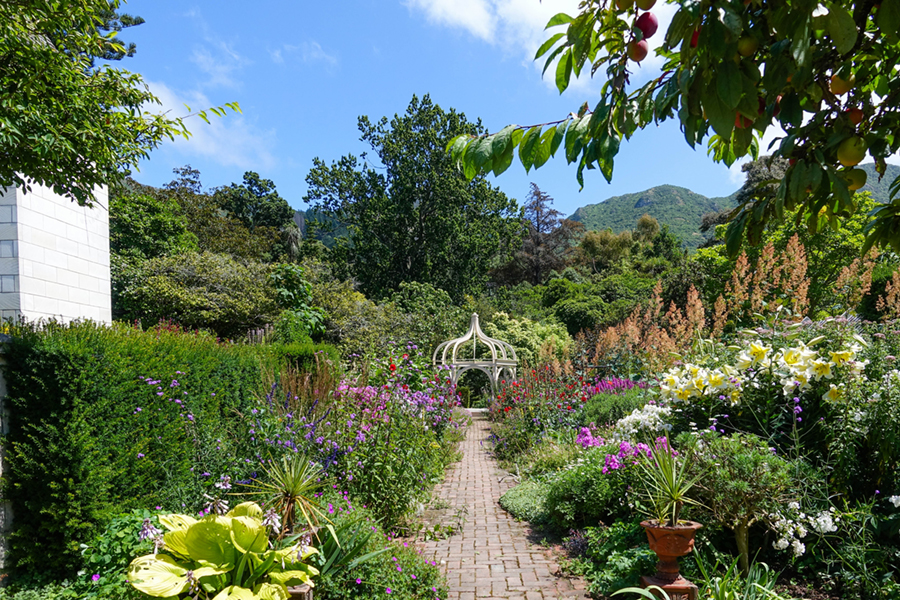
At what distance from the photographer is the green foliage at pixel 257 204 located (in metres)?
33.5

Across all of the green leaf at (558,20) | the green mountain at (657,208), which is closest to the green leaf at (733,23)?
the green leaf at (558,20)

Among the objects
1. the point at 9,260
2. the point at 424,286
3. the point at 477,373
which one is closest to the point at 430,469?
the point at 9,260

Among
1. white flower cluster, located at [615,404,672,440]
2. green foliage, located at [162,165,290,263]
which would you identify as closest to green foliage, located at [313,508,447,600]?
white flower cluster, located at [615,404,672,440]

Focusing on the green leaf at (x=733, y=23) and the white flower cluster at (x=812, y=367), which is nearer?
the green leaf at (x=733, y=23)

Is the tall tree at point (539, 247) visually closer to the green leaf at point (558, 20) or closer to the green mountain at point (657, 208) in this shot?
the green mountain at point (657, 208)

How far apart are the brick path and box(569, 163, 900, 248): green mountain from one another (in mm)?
48023

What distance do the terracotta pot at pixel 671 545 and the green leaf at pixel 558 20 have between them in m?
2.72

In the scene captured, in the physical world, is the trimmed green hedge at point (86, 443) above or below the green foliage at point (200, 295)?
below

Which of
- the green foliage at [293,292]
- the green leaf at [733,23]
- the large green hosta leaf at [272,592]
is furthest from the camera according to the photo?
the green foliage at [293,292]

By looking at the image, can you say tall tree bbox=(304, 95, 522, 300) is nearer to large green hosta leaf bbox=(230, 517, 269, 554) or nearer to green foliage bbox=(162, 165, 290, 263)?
green foliage bbox=(162, 165, 290, 263)

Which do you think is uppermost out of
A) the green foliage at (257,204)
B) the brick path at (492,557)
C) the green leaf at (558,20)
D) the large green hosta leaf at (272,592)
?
the green foliage at (257,204)

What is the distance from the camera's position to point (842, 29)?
1.02 metres

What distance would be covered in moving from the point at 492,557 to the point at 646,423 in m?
1.62

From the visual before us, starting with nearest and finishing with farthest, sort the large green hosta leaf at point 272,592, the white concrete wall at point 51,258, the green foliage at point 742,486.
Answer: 1. the large green hosta leaf at point 272,592
2. the green foliage at point 742,486
3. the white concrete wall at point 51,258
